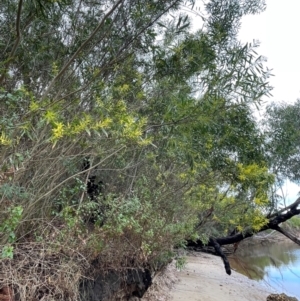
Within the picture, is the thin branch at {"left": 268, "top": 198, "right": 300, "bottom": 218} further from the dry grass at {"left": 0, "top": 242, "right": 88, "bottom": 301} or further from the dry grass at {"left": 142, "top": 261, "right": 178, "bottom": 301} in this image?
the dry grass at {"left": 0, "top": 242, "right": 88, "bottom": 301}

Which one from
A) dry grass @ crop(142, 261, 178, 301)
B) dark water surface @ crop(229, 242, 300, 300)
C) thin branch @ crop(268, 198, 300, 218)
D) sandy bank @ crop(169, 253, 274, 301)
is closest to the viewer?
dry grass @ crop(142, 261, 178, 301)

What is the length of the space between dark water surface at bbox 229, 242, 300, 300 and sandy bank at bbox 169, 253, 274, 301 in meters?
1.11

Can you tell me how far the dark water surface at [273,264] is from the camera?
9.59 meters

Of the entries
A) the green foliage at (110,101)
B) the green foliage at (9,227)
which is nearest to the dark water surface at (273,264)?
the green foliage at (110,101)

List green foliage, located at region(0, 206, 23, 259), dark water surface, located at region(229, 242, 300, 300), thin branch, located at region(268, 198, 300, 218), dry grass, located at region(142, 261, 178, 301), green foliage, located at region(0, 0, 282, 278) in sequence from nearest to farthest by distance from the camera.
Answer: green foliage, located at region(0, 206, 23, 259)
green foliage, located at region(0, 0, 282, 278)
dry grass, located at region(142, 261, 178, 301)
thin branch, located at region(268, 198, 300, 218)
dark water surface, located at region(229, 242, 300, 300)

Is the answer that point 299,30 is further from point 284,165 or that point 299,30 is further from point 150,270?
point 284,165

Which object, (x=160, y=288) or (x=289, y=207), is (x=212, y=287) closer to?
(x=160, y=288)

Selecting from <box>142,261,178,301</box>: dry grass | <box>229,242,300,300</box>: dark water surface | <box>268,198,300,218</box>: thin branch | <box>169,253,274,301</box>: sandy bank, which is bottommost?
<box>229,242,300,300</box>: dark water surface

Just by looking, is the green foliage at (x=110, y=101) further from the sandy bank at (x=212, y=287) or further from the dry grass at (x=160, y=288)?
the sandy bank at (x=212, y=287)

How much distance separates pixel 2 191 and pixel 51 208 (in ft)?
3.47

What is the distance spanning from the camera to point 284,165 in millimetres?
9102

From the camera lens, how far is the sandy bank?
6496 mm

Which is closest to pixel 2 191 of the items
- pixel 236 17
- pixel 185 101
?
pixel 185 101

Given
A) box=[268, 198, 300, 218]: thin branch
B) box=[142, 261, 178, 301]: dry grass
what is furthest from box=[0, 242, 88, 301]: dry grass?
box=[268, 198, 300, 218]: thin branch
